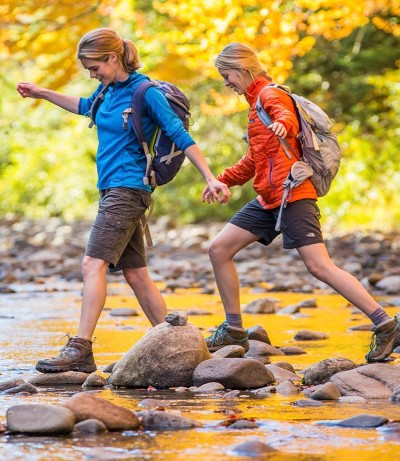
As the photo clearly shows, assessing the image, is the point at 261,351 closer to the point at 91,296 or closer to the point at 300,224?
the point at 300,224

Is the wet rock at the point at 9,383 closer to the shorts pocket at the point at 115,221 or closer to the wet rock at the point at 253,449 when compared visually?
the shorts pocket at the point at 115,221

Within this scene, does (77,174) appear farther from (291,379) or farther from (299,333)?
(291,379)

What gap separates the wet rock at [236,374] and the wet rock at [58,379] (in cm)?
61

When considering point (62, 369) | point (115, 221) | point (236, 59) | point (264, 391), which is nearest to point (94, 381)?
point (62, 369)

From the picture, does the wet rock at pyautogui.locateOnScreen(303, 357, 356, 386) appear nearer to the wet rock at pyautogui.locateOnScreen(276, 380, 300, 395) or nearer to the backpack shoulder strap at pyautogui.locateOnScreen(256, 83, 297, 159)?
the wet rock at pyautogui.locateOnScreen(276, 380, 300, 395)

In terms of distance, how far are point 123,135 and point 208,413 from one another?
81.7 inches

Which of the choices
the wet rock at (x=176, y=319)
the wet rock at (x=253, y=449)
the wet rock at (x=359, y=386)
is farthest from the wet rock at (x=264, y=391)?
the wet rock at (x=253, y=449)

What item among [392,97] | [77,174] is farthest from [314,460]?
[77,174]

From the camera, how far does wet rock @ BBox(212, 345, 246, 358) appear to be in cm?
620

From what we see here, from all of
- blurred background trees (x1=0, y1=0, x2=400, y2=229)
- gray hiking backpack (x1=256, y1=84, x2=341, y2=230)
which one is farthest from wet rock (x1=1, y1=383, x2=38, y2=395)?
blurred background trees (x1=0, y1=0, x2=400, y2=229)

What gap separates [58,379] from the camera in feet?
18.7

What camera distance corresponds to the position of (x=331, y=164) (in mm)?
6254

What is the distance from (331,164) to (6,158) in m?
28.1

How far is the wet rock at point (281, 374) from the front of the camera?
5735 millimetres
